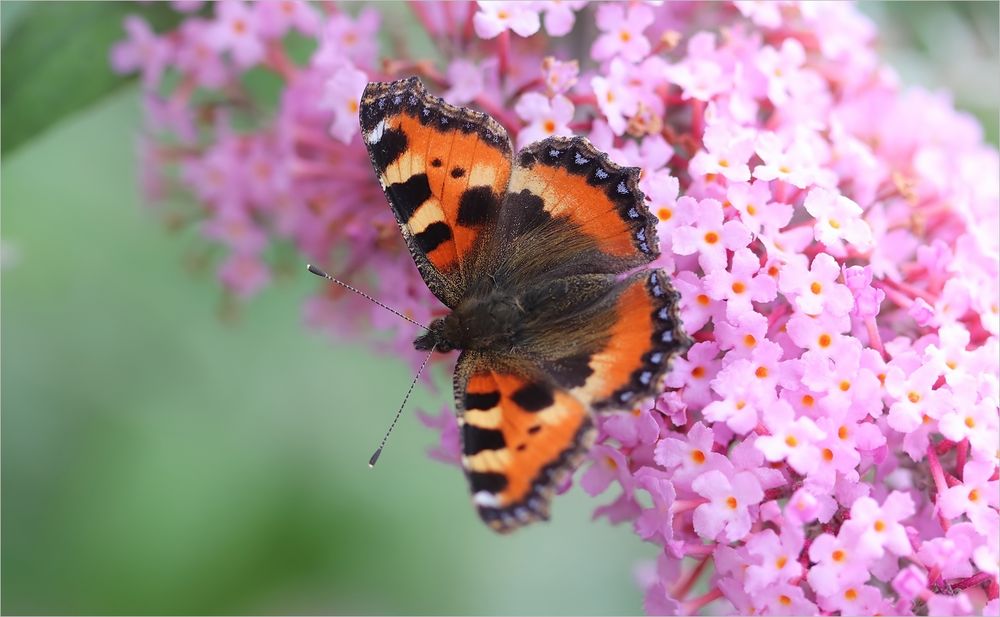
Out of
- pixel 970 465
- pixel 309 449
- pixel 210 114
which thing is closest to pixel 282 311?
pixel 309 449

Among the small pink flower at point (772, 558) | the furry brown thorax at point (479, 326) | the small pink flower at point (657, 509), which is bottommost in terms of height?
the small pink flower at point (772, 558)

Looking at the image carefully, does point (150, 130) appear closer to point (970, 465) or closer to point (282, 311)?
point (282, 311)

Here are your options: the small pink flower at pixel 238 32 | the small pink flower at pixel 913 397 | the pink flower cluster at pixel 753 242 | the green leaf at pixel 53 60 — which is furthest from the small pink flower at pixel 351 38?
the small pink flower at pixel 913 397

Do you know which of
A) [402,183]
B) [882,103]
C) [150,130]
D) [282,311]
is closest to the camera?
[402,183]

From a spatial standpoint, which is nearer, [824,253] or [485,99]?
[824,253]

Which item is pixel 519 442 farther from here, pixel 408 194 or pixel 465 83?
pixel 465 83

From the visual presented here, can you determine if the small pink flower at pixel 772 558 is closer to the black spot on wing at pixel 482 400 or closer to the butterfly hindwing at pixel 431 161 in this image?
the black spot on wing at pixel 482 400

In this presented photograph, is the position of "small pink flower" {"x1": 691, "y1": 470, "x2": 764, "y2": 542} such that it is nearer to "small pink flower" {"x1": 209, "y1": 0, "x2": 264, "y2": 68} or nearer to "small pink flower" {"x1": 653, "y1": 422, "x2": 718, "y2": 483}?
"small pink flower" {"x1": 653, "y1": 422, "x2": 718, "y2": 483}

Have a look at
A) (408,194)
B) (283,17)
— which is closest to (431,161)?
(408,194)
